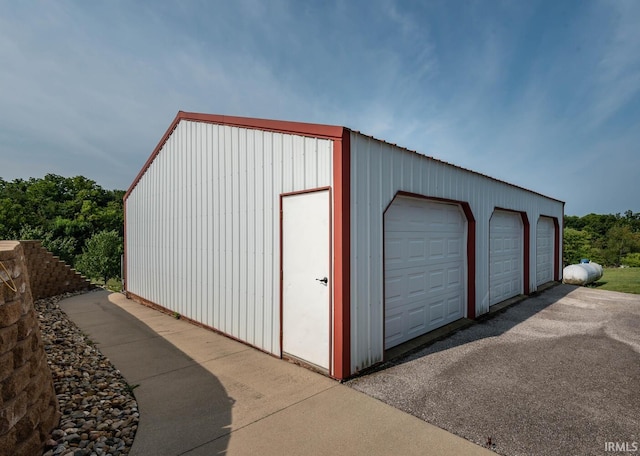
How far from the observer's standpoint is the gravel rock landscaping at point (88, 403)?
7.61ft

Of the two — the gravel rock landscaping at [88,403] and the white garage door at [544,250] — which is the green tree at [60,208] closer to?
the gravel rock landscaping at [88,403]

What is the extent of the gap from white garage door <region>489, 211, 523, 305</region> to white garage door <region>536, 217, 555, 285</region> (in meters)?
1.83

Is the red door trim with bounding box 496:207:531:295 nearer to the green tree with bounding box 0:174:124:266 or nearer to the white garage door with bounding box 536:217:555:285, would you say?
the white garage door with bounding box 536:217:555:285

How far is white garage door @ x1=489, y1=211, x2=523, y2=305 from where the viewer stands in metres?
7.02

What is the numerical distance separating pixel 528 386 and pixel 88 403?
469cm

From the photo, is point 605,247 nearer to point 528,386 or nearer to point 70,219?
point 528,386

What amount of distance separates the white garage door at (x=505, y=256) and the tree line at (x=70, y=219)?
15356 millimetres

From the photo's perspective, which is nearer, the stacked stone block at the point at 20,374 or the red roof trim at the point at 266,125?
the stacked stone block at the point at 20,374

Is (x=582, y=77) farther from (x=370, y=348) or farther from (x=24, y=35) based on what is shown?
(x=24, y=35)

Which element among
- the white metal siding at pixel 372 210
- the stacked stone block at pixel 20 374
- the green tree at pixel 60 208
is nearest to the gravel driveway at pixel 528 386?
the white metal siding at pixel 372 210

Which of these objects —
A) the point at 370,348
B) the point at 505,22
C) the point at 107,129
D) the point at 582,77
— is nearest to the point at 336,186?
the point at 370,348

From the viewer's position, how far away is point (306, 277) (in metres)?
3.90

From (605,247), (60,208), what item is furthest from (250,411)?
(605,247)

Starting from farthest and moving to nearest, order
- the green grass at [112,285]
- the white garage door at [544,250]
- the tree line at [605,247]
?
the tree line at [605,247]
the green grass at [112,285]
the white garage door at [544,250]
